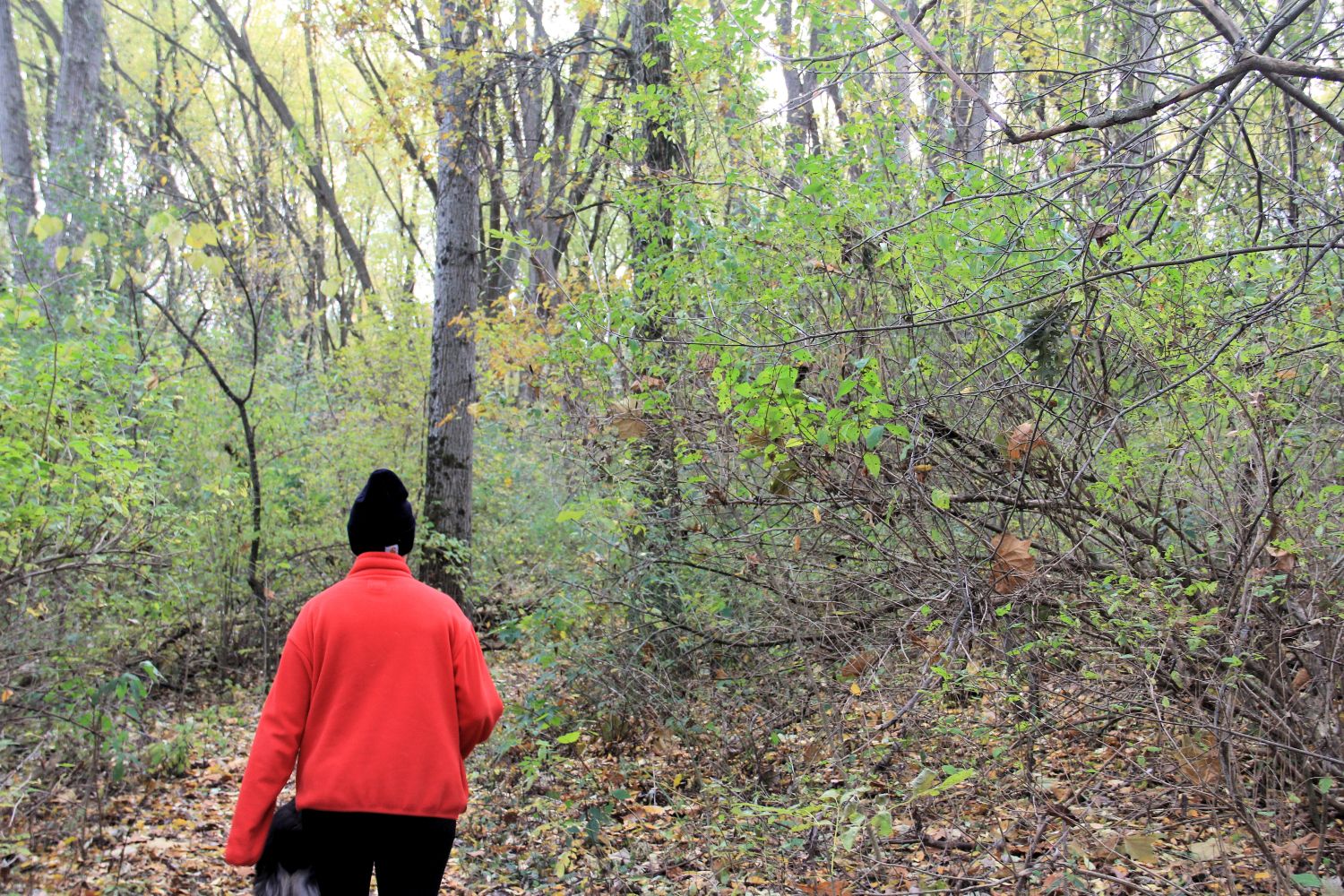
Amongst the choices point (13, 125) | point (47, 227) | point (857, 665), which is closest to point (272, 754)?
point (47, 227)

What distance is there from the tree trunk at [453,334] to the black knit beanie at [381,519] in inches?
256

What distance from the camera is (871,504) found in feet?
15.0

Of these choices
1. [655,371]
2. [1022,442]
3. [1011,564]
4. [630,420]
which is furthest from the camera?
[630,420]

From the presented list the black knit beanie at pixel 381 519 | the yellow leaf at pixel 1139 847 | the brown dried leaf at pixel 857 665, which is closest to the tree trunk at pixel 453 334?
the brown dried leaf at pixel 857 665

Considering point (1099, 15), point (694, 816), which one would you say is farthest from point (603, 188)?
point (694, 816)

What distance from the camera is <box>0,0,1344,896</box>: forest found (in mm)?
3600

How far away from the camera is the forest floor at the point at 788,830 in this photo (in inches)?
135

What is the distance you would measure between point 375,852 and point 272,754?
0.46m

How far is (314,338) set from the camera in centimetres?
2244

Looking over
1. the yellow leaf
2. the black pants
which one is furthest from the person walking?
the yellow leaf

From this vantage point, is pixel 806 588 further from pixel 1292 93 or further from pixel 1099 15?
pixel 1099 15

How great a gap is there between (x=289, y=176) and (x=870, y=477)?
1482 centimetres

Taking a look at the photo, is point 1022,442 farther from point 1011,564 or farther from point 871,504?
point 871,504

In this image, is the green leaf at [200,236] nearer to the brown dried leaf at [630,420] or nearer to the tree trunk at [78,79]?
the brown dried leaf at [630,420]
